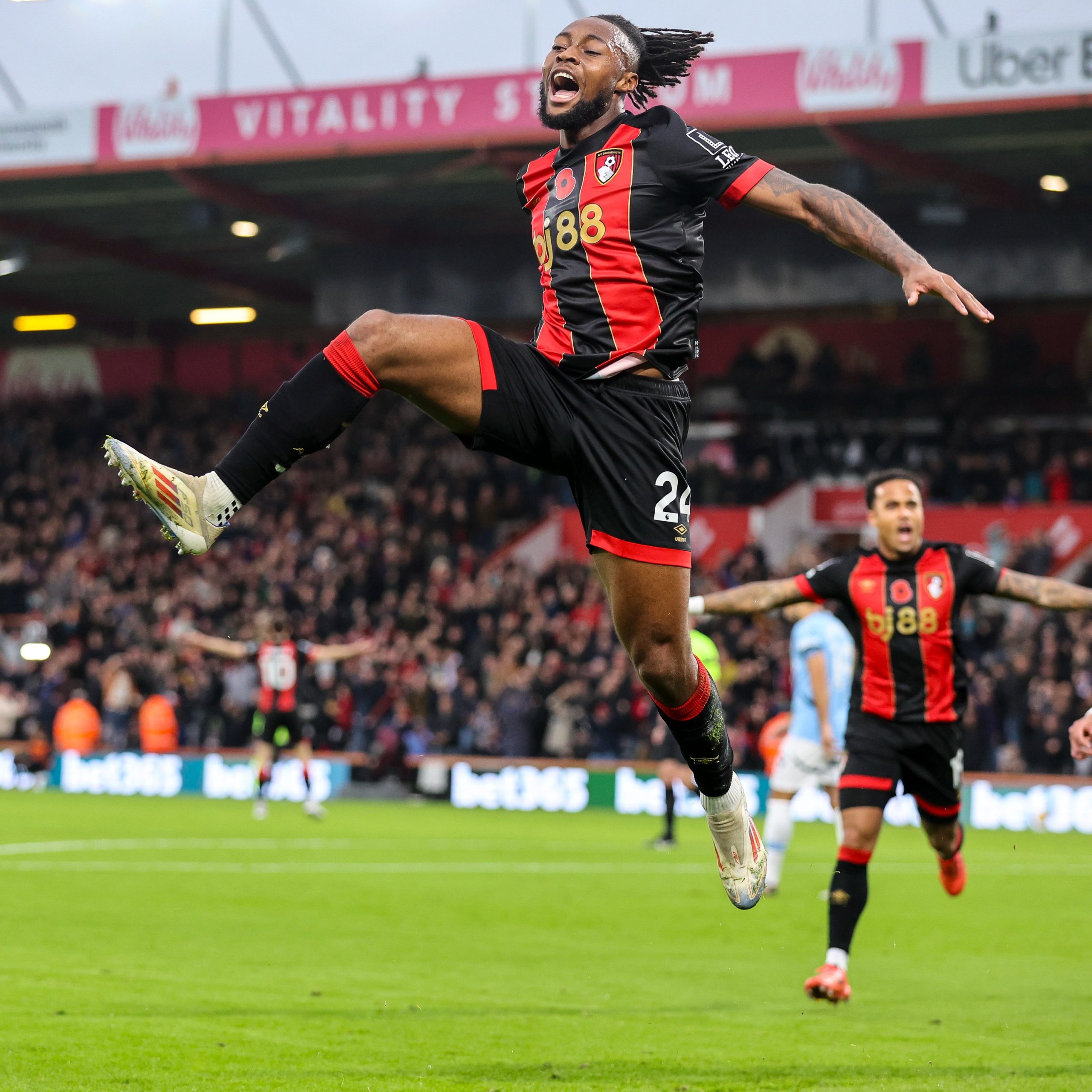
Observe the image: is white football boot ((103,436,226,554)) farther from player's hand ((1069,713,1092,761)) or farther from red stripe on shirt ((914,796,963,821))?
red stripe on shirt ((914,796,963,821))

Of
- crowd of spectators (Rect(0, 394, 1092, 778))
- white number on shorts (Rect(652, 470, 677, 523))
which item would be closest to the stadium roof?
crowd of spectators (Rect(0, 394, 1092, 778))

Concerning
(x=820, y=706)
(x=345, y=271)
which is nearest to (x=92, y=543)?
(x=345, y=271)

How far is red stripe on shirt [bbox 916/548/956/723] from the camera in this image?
8141mm

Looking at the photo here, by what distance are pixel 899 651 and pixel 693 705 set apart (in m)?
2.68

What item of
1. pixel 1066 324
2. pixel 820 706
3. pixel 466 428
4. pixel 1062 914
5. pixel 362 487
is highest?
pixel 1066 324

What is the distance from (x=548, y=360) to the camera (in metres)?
5.33

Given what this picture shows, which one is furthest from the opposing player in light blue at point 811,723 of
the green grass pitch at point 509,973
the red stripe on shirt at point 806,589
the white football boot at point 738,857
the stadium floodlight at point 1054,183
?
the stadium floodlight at point 1054,183

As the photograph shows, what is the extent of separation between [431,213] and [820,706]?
A: 19.4 meters

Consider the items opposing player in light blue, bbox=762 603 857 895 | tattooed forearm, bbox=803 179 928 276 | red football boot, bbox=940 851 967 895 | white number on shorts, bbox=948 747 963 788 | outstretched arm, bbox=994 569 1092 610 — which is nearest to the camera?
tattooed forearm, bbox=803 179 928 276

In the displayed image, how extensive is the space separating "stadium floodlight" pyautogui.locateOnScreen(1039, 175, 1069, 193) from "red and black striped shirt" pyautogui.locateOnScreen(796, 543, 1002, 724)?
64.9 feet

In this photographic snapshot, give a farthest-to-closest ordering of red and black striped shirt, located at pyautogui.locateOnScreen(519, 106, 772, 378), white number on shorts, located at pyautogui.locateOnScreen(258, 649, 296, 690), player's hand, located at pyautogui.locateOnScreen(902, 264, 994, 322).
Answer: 1. white number on shorts, located at pyautogui.locateOnScreen(258, 649, 296, 690)
2. red and black striped shirt, located at pyautogui.locateOnScreen(519, 106, 772, 378)
3. player's hand, located at pyautogui.locateOnScreen(902, 264, 994, 322)

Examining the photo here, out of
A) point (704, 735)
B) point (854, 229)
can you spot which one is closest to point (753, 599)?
point (704, 735)

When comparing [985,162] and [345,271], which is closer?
[985,162]

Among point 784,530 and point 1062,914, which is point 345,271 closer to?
point 784,530
